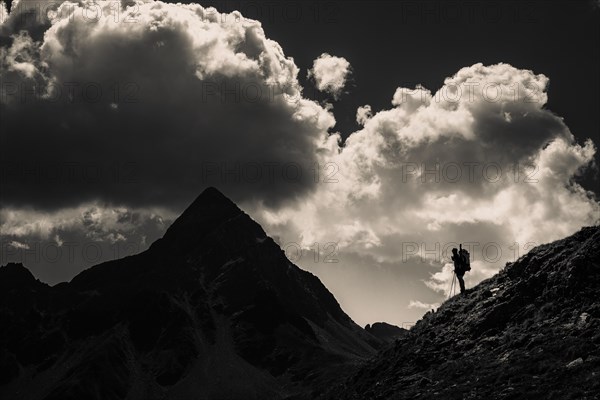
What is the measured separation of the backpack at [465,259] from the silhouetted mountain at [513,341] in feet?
6.62

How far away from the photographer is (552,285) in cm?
4484

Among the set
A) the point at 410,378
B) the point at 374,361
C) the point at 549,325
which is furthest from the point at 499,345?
the point at 374,361

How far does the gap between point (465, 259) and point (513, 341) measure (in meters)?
16.3

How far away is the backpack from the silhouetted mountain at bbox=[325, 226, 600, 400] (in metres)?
2.02

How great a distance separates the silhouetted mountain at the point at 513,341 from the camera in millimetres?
34125

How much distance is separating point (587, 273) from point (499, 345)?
7.68m

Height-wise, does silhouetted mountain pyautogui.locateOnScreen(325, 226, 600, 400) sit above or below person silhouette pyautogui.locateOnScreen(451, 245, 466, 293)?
below

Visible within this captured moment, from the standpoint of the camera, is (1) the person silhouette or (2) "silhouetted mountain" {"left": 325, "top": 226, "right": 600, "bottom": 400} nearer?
(2) "silhouetted mountain" {"left": 325, "top": 226, "right": 600, "bottom": 400}

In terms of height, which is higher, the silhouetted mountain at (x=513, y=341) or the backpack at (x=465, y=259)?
the backpack at (x=465, y=259)

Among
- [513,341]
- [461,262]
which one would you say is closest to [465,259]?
[461,262]

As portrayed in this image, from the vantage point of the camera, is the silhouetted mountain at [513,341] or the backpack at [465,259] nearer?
the silhouetted mountain at [513,341]

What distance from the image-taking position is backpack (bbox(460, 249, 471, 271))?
56.9 meters

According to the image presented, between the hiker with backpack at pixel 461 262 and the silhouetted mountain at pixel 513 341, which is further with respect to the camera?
the hiker with backpack at pixel 461 262

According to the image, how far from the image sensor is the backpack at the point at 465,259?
56938mm
